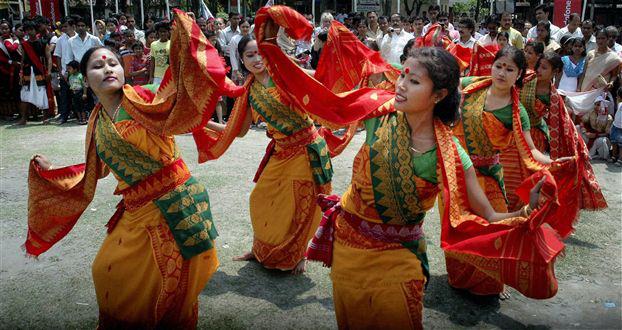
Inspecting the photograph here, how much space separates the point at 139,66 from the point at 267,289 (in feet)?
23.9

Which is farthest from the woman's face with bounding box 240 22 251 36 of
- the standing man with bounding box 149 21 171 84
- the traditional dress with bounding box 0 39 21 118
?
the traditional dress with bounding box 0 39 21 118

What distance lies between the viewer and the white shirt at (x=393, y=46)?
416 inches

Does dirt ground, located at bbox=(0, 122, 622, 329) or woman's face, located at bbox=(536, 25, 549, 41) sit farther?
woman's face, located at bbox=(536, 25, 549, 41)

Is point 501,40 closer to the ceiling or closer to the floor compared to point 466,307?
closer to the ceiling

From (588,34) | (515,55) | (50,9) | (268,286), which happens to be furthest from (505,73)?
(50,9)

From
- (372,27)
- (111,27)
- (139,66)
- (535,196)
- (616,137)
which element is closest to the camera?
(535,196)

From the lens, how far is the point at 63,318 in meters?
3.58

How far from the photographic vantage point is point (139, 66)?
10148 mm

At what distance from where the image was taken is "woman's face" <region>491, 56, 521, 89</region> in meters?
3.80

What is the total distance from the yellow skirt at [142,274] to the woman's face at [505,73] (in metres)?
2.40

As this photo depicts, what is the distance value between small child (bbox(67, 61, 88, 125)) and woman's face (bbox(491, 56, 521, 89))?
8592 mm

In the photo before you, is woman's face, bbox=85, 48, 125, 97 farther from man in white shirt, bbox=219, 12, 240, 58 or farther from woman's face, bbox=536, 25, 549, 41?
man in white shirt, bbox=219, 12, 240, 58

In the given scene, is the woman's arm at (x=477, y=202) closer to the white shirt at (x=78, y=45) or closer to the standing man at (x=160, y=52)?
the standing man at (x=160, y=52)

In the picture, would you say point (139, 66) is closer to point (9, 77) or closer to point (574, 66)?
point (9, 77)
